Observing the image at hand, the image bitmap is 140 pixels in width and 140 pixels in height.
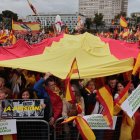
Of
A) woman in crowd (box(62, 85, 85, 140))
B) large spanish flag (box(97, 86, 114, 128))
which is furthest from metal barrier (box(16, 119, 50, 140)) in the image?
large spanish flag (box(97, 86, 114, 128))

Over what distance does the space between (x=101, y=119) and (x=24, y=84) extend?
2855 millimetres

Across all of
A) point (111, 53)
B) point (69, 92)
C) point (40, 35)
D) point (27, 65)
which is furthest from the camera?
point (40, 35)

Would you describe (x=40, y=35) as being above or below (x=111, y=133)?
below

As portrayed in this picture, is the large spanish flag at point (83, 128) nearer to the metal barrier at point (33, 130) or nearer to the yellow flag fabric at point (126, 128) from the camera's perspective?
the metal barrier at point (33, 130)

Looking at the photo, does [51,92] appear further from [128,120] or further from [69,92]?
[128,120]

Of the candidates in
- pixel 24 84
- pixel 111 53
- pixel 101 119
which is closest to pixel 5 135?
pixel 101 119

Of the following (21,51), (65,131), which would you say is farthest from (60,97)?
(21,51)

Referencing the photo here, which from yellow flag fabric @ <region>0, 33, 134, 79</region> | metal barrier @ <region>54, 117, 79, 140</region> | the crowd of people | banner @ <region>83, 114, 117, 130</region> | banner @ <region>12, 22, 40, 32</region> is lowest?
banner @ <region>12, 22, 40, 32</region>

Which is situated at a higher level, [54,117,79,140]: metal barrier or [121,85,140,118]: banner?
→ [121,85,140,118]: banner

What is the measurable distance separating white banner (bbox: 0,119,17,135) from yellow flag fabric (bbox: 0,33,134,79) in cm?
141

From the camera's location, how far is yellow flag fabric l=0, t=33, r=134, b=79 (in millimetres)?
7012

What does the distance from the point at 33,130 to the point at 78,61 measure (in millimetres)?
1997

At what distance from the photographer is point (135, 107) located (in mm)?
5723

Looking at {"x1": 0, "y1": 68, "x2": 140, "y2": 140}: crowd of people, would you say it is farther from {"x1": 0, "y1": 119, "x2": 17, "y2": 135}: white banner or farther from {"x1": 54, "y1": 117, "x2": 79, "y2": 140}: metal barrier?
{"x1": 0, "y1": 119, "x2": 17, "y2": 135}: white banner
